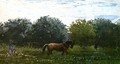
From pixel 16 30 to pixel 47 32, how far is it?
21 centimetres

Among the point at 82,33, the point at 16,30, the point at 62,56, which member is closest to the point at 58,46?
the point at 62,56

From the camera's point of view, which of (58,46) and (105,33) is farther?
(105,33)

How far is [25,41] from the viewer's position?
271 cm

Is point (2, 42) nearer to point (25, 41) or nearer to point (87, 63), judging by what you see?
point (25, 41)

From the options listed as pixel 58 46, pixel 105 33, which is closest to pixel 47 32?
pixel 58 46

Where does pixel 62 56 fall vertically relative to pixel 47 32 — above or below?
below

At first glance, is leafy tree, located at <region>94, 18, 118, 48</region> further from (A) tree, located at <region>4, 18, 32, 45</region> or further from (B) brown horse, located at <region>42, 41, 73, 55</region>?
(A) tree, located at <region>4, 18, 32, 45</region>

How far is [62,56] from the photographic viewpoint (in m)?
2.77

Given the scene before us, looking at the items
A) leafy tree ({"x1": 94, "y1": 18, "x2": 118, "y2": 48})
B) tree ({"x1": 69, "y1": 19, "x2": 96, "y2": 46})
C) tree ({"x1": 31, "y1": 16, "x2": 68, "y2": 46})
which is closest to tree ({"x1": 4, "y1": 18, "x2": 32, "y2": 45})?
tree ({"x1": 31, "y1": 16, "x2": 68, "y2": 46})

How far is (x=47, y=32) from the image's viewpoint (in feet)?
8.93

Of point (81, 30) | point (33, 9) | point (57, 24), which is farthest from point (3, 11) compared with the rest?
point (81, 30)

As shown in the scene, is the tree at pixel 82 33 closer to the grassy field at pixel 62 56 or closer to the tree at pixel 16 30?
the grassy field at pixel 62 56

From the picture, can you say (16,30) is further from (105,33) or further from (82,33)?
(105,33)

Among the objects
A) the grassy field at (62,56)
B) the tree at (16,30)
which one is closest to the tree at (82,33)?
the grassy field at (62,56)
